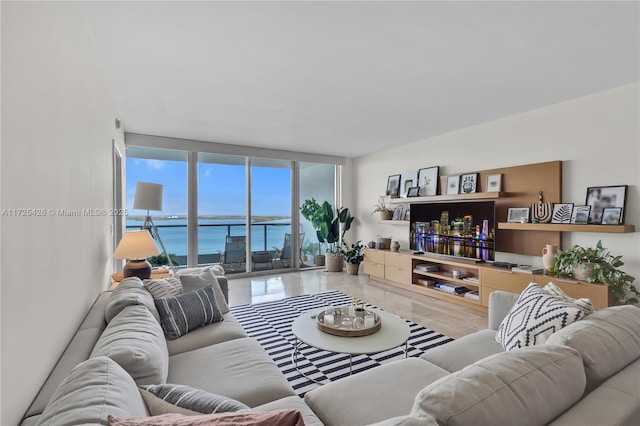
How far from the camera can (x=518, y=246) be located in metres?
3.96

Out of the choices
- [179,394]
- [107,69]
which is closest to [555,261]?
[179,394]

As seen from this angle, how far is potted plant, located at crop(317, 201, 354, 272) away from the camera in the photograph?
640cm

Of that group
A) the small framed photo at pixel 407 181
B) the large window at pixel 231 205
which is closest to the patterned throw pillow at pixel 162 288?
the large window at pixel 231 205

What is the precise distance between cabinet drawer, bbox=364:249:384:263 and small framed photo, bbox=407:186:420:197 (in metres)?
1.10

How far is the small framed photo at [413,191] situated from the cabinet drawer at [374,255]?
110 centimetres

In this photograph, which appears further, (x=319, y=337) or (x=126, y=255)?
(x=126, y=255)

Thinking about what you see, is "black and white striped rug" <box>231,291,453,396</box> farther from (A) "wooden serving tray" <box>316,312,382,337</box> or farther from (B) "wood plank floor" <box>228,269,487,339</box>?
(A) "wooden serving tray" <box>316,312,382,337</box>

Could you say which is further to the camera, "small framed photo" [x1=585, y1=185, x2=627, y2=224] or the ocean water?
the ocean water

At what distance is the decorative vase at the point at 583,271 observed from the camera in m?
3.08

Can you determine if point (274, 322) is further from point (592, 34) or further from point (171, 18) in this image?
point (592, 34)

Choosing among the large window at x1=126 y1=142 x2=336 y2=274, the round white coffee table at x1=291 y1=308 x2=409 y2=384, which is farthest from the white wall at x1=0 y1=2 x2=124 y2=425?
the large window at x1=126 y1=142 x2=336 y2=274

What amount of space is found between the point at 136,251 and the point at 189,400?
213 cm

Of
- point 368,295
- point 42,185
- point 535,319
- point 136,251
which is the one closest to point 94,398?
point 42,185

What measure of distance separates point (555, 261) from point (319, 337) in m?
2.77
